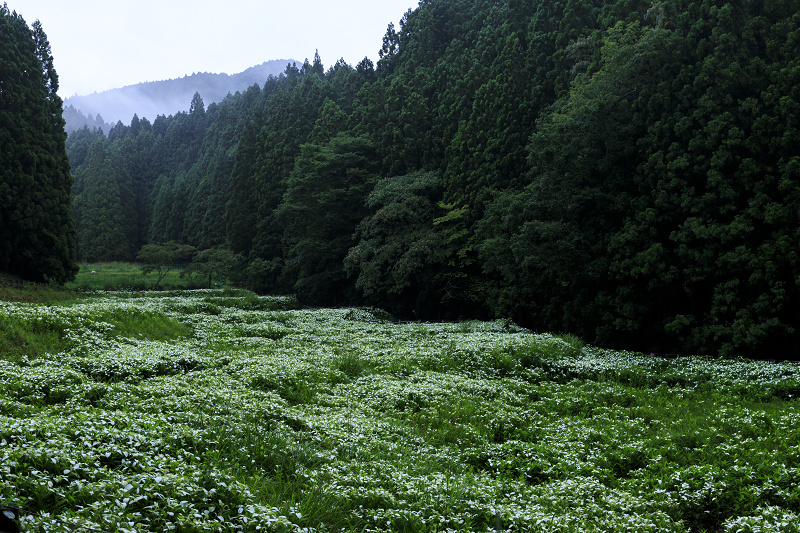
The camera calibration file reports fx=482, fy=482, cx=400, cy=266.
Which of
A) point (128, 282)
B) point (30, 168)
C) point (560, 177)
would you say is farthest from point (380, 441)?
point (128, 282)

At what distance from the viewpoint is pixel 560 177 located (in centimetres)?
2208

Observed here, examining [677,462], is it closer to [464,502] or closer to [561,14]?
[464,502]

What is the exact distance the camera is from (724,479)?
19.1 ft

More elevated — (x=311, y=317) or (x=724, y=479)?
(x=724, y=479)

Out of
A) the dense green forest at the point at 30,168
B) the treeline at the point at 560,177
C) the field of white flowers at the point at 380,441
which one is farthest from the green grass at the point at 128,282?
the field of white flowers at the point at 380,441

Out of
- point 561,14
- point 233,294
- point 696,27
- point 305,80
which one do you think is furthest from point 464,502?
point 305,80

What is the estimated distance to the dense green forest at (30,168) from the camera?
3002 centimetres

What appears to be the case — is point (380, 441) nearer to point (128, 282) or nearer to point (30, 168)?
point (30, 168)

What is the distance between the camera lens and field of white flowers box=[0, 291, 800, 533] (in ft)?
14.0

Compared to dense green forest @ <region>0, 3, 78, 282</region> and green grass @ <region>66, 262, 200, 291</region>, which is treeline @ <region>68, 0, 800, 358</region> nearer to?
green grass @ <region>66, 262, 200, 291</region>

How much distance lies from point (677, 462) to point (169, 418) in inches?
269

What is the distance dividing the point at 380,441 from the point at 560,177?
18.3 metres

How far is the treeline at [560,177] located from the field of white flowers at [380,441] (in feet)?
21.0

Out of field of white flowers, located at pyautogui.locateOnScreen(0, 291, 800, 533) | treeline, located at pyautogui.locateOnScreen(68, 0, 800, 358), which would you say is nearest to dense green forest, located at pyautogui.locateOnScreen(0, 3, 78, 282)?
treeline, located at pyautogui.locateOnScreen(68, 0, 800, 358)
